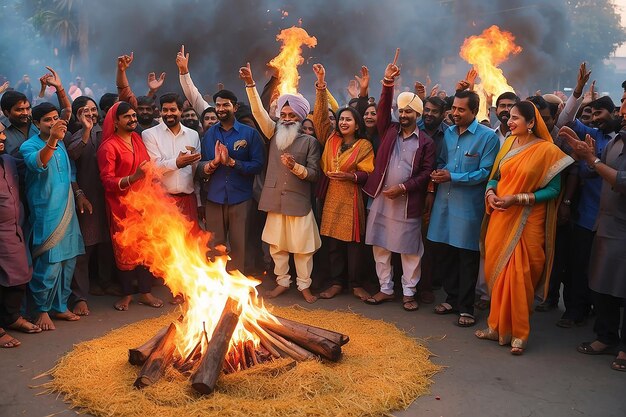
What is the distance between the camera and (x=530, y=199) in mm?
5602

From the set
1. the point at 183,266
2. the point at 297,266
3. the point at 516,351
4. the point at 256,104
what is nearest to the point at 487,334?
the point at 516,351

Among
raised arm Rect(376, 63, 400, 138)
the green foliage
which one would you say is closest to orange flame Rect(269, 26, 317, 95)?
raised arm Rect(376, 63, 400, 138)

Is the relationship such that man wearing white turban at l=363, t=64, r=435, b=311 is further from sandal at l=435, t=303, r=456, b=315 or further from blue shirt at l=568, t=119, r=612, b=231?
blue shirt at l=568, t=119, r=612, b=231

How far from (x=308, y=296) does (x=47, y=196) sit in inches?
122

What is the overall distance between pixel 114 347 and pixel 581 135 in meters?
5.34

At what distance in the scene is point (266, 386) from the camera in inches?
179

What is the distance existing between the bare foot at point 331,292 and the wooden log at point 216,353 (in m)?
2.44

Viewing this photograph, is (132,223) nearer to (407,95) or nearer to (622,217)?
(407,95)

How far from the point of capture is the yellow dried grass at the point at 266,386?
14.1 ft

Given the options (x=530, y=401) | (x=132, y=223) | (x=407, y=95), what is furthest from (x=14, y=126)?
(x=530, y=401)

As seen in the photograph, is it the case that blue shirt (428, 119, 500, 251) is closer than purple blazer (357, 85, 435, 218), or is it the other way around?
blue shirt (428, 119, 500, 251)

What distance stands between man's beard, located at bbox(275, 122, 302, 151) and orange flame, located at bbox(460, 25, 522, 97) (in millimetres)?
5647

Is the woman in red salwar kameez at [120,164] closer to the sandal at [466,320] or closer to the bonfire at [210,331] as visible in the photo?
the bonfire at [210,331]

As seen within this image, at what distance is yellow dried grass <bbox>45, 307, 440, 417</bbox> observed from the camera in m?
4.29
